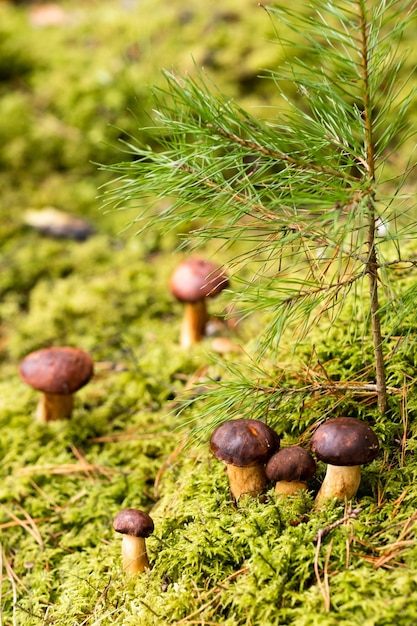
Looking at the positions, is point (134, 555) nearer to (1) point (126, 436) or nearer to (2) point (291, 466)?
(2) point (291, 466)

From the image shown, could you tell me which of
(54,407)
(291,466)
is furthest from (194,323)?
(291,466)

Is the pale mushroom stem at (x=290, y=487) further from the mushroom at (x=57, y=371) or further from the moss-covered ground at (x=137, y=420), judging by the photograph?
the mushroom at (x=57, y=371)

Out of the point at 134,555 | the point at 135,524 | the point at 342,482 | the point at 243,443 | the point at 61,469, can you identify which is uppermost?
the point at 243,443

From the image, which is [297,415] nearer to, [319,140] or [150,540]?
[150,540]

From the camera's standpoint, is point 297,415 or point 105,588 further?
point 297,415

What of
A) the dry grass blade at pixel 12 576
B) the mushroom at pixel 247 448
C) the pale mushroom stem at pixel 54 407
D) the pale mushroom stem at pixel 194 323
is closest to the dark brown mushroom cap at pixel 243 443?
the mushroom at pixel 247 448

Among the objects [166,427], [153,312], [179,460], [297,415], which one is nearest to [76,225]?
[153,312]
